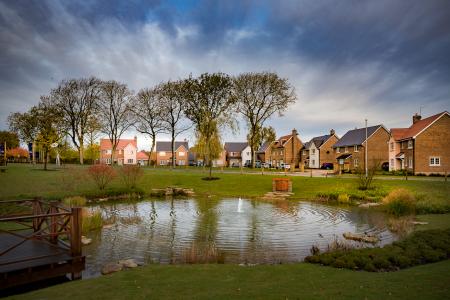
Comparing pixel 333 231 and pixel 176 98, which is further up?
pixel 176 98

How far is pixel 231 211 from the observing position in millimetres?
23531

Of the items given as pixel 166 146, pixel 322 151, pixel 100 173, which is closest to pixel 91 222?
pixel 100 173

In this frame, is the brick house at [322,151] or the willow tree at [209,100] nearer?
the willow tree at [209,100]

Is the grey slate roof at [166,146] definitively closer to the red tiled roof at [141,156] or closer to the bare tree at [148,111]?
the red tiled roof at [141,156]

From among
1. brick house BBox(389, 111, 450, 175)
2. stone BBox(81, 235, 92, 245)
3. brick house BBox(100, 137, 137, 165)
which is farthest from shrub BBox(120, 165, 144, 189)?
brick house BBox(100, 137, 137, 165)

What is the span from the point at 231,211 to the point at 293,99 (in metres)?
42.6

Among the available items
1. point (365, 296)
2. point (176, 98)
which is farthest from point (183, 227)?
point (176, 98)

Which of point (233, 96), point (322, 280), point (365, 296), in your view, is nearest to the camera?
point (365, 296)

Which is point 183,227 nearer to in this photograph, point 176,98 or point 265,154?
point 176,98

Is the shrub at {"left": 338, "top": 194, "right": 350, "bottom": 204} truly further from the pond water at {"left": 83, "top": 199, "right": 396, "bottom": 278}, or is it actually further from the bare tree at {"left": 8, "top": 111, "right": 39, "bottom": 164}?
the bare tree at {"left": 8, "top": 111, "right": 39, "bottom": 164}

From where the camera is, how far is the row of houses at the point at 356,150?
169 ft

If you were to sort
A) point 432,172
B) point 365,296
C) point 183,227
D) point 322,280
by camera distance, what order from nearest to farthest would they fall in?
point 365,296, point 322,280, point 183,227, point 432,172

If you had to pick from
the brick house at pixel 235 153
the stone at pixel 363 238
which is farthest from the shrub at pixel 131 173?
the brick house at pixel 235 153

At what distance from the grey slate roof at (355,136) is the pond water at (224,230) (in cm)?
4547
